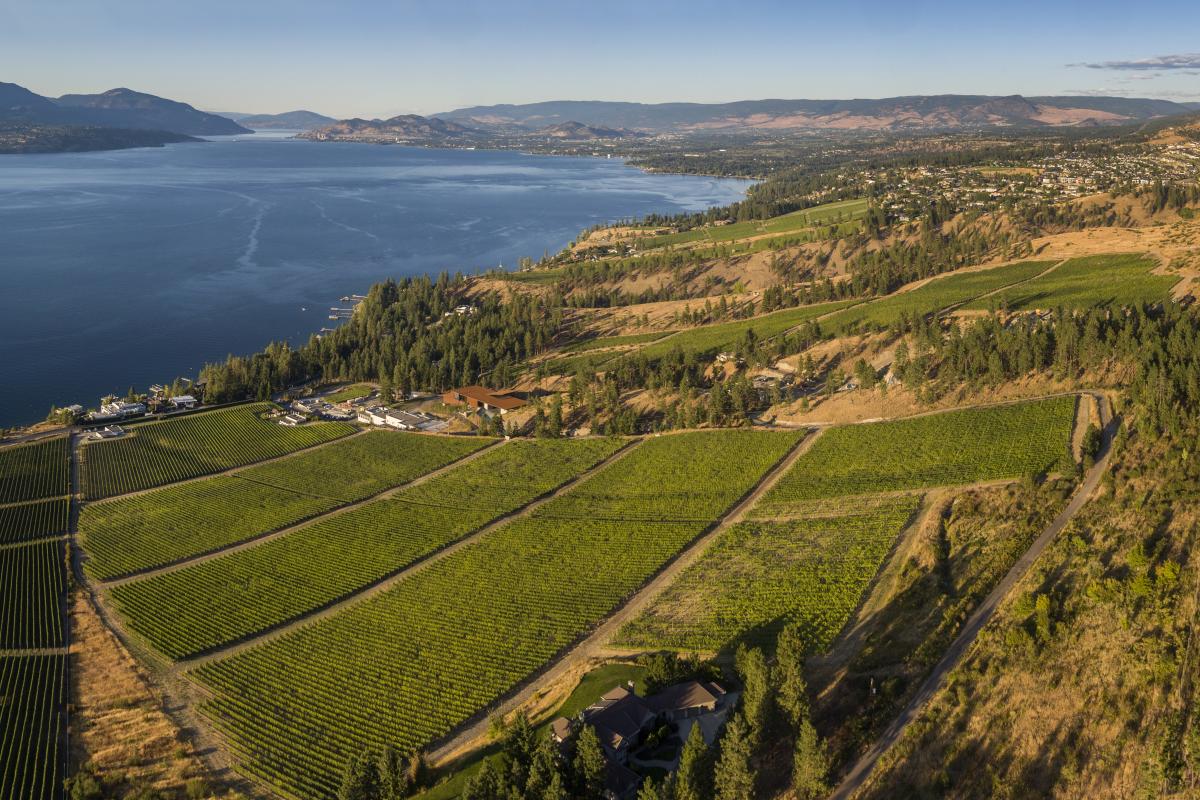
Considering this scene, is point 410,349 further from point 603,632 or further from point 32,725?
point 32,725

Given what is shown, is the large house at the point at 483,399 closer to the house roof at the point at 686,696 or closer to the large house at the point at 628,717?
the large house at the point at 628,717

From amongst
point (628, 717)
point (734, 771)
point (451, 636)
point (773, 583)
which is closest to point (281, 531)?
point (451, 636)

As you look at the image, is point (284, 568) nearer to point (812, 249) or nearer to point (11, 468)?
point (11, 468)

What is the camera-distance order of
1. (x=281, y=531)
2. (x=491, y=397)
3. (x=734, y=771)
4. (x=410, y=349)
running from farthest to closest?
(x=410, y=349), (x=491, y=397), (x=281, y=531), (x=734, y=771)

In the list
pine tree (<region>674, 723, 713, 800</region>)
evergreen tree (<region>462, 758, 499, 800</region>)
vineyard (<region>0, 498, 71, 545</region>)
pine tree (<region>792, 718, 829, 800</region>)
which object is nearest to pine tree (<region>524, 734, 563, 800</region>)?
evergreen tree (<region>462, 758, 499, 800</region>)

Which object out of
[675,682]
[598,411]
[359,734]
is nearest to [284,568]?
[359,734]

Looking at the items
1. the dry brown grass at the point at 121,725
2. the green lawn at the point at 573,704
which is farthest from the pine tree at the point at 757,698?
the dry brown grass at the point at 121,725

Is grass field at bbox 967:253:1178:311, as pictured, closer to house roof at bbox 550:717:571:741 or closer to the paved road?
the paved road
